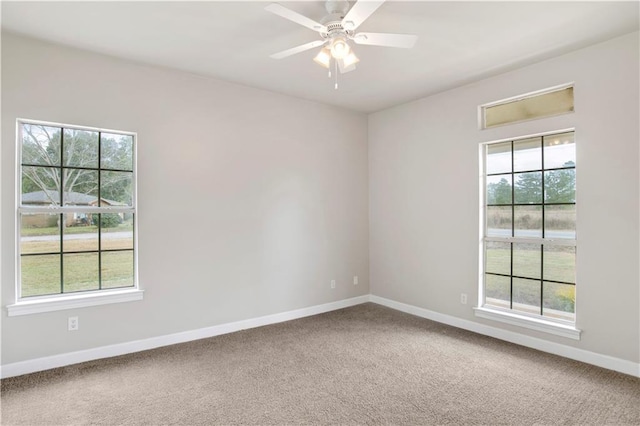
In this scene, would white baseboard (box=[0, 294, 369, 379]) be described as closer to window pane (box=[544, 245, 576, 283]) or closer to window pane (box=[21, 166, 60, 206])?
window pane (box=[21, 166, 60, 206])

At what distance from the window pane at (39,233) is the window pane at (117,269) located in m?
0.41

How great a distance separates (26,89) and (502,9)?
382cm

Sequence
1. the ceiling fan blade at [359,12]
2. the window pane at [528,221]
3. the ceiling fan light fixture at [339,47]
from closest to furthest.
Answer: the ceiling fan blade at [359,12] < the ceiling fan light fixture at [339,47] < the window pane at [528,221]

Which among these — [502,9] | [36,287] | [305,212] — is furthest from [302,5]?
[36,287]

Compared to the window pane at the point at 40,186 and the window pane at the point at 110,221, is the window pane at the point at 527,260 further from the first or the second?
the window pane at the point at 40,186

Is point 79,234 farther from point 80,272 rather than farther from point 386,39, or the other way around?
point 386,39

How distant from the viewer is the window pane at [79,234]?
307 centimetres

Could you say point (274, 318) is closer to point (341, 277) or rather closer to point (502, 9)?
point (341, 277)

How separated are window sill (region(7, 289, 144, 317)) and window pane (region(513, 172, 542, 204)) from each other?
3.99m

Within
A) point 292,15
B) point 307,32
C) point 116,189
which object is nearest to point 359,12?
point 292,15

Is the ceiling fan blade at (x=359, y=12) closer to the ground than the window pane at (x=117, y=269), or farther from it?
farther from it

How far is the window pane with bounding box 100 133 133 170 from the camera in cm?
324

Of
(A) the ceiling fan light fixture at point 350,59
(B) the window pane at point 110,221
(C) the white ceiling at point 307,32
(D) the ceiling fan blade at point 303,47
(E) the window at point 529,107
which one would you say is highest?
(C) the white ceiling at point 307,32

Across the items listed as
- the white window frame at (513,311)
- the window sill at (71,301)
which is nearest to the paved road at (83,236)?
the window sill at (71,301)
